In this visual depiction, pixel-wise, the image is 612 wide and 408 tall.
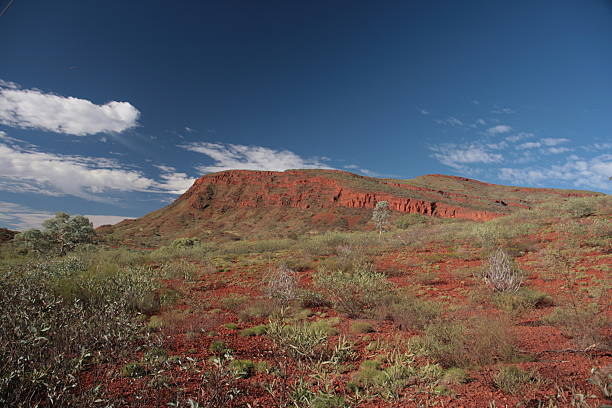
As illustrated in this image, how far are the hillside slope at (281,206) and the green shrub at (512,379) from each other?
39.4 meters

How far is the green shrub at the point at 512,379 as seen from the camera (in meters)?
3.37

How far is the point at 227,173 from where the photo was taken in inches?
2995

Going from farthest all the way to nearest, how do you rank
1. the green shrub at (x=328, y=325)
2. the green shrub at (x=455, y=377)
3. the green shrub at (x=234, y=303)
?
the green shrub at (x=234, y=303)
the green shrub at (x=328, y=325)
the green shrub at (x=455, y=377)

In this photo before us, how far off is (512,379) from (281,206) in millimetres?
57442

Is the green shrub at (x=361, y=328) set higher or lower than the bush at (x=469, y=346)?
lower

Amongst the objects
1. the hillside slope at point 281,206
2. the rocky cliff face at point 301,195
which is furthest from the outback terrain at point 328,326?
the rocky cliff face at point 301,195

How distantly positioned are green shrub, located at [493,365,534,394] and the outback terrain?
2 cm

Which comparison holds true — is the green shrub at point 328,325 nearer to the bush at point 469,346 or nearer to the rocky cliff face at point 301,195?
the bush at point 469,346

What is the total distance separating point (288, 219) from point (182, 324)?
156 feet

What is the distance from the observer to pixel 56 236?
17656mm

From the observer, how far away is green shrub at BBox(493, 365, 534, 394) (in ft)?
11.1

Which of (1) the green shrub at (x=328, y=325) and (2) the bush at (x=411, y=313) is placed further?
(2) the bush at (x=411, y=313)

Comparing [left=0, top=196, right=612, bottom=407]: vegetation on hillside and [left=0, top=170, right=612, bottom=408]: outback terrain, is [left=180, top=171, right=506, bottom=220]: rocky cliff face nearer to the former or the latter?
[left=0, top=170, right=612, bottom=408]: outback terrain

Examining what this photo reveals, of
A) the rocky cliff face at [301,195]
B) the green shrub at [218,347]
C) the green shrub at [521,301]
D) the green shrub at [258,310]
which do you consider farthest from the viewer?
the rocky cliff face at [301,195]
